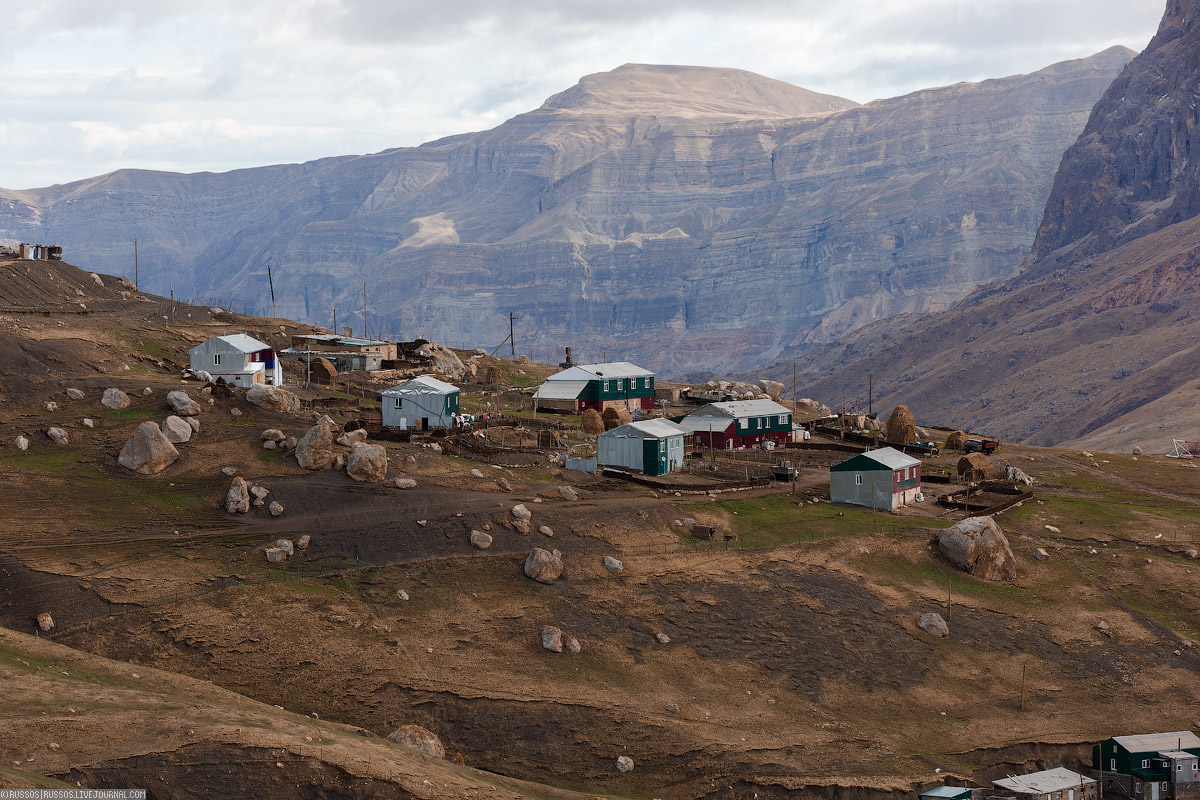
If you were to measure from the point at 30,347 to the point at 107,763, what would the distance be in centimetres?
5808

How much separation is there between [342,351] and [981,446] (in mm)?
68660

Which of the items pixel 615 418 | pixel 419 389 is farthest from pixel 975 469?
pixel 419 389

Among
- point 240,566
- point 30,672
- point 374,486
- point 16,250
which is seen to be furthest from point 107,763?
point 16,250

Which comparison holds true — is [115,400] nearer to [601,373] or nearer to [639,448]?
[639,448]

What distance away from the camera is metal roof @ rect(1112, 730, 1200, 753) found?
54281 mm

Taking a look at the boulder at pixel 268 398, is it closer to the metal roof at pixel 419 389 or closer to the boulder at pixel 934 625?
the metal roof at pixel 419 389

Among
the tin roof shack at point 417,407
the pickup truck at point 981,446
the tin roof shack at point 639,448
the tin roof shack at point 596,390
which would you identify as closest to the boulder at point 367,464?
the tin roof shack at point 639,448

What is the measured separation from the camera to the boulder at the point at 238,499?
64.3 meters

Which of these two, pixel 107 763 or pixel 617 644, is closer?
pixel 107 763

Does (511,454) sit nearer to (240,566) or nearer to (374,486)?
(374,486)

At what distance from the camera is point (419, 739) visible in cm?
4750

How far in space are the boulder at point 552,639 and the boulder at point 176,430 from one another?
28.5 meters

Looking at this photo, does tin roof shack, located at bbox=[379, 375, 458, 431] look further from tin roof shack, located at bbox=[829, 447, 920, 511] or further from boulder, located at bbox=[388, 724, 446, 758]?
boulder, located at bbox=[388, 724, 446, 758]

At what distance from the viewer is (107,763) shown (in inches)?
1409
